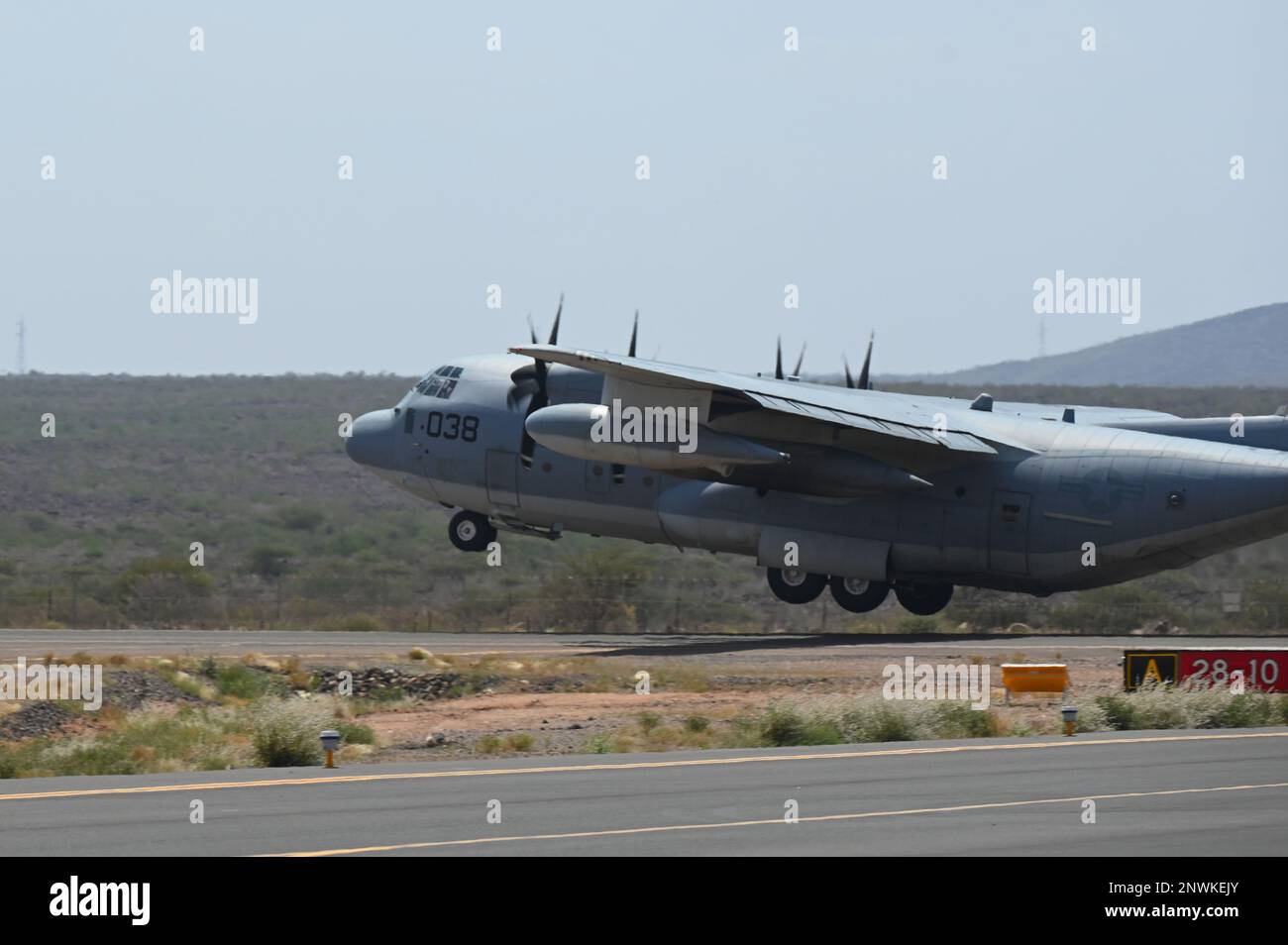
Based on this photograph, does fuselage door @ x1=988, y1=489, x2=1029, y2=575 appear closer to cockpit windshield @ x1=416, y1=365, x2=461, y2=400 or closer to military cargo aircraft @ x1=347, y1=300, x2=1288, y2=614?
military cargo aircraft @ x1=347, y1=300, x2=1288, y2=614

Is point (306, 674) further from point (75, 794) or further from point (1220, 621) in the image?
point (1220, 621)

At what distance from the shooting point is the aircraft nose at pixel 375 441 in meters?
46.2

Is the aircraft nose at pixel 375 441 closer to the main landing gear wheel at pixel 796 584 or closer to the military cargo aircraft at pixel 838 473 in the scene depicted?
the military cargo aircraft at pixel 838 473

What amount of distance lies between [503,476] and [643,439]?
23.3 ft

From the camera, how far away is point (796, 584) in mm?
43406

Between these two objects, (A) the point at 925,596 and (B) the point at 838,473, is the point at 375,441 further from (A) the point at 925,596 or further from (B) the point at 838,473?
(A) the point at 925,596

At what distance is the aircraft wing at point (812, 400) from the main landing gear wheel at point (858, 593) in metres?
3.99

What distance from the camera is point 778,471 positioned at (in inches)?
1606

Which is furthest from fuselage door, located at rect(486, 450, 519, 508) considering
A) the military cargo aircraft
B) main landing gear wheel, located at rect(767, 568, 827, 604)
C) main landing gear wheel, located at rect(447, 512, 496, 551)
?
main landing gear wheel, located at rect(767, 568, 827, 604)

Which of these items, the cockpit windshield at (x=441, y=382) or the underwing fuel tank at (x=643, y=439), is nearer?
the underwing fuel tank at (x=643, y=439)

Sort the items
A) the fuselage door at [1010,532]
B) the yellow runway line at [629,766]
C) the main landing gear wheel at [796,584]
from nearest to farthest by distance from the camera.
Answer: the yellow runway line at [629,766]
the fuselage door at [1010,532]
the main landing gear wheel at [796,584]

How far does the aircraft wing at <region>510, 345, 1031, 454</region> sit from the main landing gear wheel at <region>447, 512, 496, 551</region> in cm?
855

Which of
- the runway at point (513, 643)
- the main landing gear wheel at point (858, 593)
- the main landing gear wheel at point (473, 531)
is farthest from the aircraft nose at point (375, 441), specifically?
the main landing gear wheel at point (858, 593)

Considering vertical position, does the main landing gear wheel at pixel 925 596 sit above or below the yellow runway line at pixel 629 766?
above
